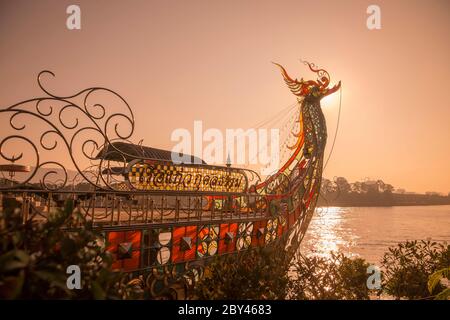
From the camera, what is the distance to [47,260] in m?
2.68

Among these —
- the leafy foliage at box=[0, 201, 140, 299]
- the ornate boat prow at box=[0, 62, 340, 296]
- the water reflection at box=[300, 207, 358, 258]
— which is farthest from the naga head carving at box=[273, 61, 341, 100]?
the leafy foliage at box=[0, 201, 140, 299]

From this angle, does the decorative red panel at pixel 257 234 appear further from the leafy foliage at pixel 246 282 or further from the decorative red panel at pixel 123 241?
the decorative red panel at pixel 123 241

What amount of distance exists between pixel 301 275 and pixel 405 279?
563cm

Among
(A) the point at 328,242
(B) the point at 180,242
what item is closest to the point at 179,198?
(B) the point at 180,242

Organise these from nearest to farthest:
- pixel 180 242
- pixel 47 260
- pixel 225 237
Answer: pixel 47 260, pixel 180 242, pixel 225 237

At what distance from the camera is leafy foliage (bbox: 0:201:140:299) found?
236cm

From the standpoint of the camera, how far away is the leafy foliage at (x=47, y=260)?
2.36m

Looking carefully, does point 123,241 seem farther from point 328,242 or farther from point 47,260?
point 328,242

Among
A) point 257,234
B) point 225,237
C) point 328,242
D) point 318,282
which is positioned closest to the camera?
point 318,282

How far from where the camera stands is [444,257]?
11453 millimetres

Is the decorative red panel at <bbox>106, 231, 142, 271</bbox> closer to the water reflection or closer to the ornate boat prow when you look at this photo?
the ornate boat prow

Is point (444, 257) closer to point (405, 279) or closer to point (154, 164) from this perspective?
point (405, 279)

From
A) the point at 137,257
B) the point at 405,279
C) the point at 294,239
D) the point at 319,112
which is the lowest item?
the point at 405,279
